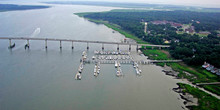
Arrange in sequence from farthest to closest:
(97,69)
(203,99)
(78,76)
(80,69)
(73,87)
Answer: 1. (97,69)
2. (80,69)
3. (78,76)
4. (73,87)
5. (203,99)

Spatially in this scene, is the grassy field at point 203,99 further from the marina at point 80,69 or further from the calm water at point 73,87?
the marina at point 80,69

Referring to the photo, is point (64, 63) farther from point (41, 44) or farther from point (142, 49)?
point (142, 49)

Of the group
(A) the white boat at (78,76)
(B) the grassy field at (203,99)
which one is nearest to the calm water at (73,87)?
(A) the white boat at (78,76)

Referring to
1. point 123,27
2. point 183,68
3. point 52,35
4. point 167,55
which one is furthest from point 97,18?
point 183,68

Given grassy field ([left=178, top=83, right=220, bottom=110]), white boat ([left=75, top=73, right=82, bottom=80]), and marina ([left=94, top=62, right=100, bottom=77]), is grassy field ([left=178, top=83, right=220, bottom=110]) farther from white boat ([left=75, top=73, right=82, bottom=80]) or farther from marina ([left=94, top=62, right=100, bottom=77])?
white boat ([left=75, top=73, right=82, bottom=80])

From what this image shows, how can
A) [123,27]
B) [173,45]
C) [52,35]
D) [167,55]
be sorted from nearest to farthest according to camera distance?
[167,55]
[173,45]
[52,35]
[123,27]

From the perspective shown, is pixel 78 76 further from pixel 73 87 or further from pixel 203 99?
pixel 203 99

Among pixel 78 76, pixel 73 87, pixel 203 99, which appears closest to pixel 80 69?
pixel 78 76

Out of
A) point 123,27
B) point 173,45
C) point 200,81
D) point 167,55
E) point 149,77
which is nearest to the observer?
point 200,81
